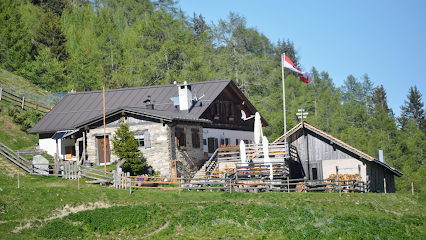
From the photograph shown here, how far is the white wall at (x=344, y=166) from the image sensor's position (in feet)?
106

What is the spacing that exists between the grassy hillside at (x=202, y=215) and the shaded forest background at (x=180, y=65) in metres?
33.9

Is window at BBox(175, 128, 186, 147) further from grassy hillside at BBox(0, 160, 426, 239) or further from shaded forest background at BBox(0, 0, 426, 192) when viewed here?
shaded forest background at BBox(0, 0, 426, 192)

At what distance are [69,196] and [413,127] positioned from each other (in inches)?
2515

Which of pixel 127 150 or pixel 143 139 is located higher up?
pixel 143 139

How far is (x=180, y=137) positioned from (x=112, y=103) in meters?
10.3

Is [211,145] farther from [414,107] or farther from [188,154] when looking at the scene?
[414,107]

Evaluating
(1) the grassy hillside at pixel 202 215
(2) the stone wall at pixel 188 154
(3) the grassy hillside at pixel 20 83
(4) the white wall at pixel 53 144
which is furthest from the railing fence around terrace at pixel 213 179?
(3) the grassy hillside at pixel 20 83

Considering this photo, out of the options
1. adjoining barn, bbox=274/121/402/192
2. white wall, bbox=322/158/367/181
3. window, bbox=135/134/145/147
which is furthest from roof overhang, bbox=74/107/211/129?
white wall, bbox=322/158/367/181

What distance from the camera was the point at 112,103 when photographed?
40.4 metres

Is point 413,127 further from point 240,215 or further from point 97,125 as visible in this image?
point 240,215

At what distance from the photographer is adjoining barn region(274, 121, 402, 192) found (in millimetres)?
32781

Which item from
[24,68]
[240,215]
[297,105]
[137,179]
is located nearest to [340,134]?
[297,105]

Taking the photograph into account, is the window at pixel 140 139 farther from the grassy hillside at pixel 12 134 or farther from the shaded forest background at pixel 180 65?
the shaded forest background at pixel 180 65

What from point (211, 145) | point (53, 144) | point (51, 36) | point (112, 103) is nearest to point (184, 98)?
point (211, 145)
